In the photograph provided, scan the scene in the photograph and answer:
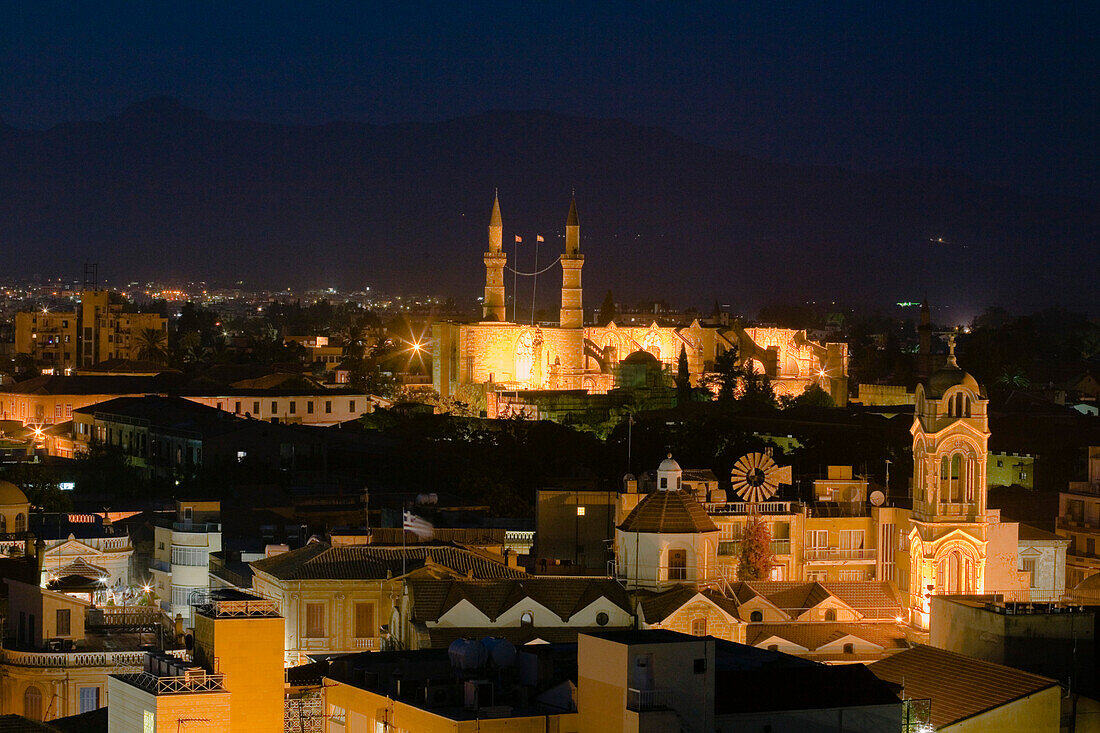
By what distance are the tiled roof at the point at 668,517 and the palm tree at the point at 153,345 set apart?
7453cm

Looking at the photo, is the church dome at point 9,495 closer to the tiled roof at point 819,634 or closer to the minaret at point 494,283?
the tiled roof at point 819,634

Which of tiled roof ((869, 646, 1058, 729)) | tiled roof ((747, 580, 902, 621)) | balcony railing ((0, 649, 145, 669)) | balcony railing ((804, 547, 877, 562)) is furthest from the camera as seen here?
balcony railing ((804, 547, 877, 562))

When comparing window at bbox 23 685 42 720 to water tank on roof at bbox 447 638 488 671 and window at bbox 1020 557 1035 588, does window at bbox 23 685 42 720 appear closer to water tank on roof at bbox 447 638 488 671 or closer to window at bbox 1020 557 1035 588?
water tank on roof at bbox 447 638 488 671

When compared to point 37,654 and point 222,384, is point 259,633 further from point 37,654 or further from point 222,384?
point 222,384

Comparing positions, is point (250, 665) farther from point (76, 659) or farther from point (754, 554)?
point (754, 554)

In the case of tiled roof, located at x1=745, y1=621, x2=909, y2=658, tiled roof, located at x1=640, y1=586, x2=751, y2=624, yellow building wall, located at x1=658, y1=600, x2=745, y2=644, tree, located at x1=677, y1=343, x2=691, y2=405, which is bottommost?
tiled roof, located at x1=745, y1=621, x2=909, y2=658

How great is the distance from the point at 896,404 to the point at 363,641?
55.4m

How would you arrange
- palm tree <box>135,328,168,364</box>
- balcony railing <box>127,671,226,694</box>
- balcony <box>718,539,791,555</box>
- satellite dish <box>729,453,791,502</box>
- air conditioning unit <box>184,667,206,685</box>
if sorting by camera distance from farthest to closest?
1. palm tree <box>135,328,168,364</box>
2. satellite dish <box>729,453,791,502</box>
3. balcony <box>718,539,791,555</box>
4. air conditioning unit <box>184,667,206,685</box>
5. balcony railing <box>127,671,226,694</box>

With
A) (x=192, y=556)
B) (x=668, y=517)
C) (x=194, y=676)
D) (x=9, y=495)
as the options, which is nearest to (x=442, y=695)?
(x=194, y=676)

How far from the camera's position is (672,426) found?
220 feet

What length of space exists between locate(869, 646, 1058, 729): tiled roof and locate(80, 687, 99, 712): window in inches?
398

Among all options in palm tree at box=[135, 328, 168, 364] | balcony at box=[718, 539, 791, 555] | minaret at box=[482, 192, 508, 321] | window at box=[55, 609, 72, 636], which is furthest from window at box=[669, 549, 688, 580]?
palm tree at box=[135, 328, 168, 364]

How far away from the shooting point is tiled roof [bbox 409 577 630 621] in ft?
102

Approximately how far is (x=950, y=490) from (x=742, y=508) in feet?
13.9
